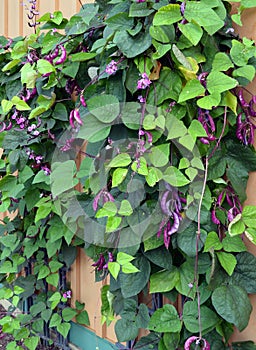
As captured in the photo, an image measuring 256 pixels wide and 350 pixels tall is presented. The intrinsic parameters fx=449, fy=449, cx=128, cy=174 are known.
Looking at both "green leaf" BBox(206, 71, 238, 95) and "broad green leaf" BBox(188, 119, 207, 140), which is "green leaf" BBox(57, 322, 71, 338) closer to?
"broad green leaf" BBox(188, 119, 207, 140)

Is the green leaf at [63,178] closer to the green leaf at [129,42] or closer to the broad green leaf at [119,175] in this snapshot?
the broad green leaf at [119,175]

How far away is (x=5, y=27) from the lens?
2.80m

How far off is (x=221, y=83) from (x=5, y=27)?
2058 millimetres

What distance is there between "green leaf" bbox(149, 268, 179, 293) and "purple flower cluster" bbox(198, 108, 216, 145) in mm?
386

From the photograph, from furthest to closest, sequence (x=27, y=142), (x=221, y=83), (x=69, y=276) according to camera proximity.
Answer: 1. (x=69, y=276)
2. (x=27, y=142)
3. (x=221, y=83)

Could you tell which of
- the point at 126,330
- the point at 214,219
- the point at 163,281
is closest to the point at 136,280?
the point at 163,281

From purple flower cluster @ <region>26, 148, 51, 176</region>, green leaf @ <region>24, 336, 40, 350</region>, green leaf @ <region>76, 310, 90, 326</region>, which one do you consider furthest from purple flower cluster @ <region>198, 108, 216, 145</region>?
green leaf @ <region>24, 336, 40, 350</region>

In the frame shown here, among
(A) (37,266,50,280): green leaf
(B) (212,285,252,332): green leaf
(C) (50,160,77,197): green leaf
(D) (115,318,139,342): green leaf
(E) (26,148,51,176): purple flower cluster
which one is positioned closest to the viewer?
(B) (212,285,252,332): green leaf

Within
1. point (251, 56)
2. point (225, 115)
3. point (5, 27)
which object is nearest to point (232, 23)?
point (251, 56)

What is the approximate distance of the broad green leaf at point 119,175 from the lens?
121 centimetres

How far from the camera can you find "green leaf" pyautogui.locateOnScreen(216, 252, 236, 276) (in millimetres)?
1162

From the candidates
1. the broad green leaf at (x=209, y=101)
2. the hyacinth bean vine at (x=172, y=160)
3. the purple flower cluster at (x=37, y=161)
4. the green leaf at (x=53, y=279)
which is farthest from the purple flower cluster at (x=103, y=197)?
the green leaf at (x=53, y=279)

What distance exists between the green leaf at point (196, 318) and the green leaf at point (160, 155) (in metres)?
0.39

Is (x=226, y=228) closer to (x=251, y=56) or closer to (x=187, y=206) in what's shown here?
(x=187, y=206)
